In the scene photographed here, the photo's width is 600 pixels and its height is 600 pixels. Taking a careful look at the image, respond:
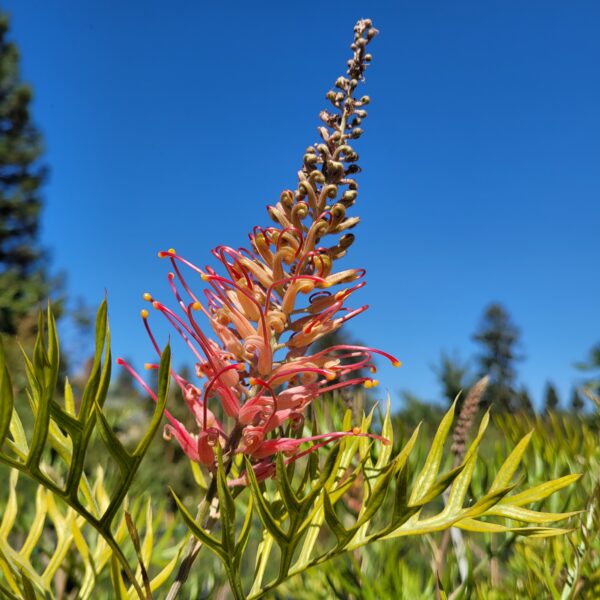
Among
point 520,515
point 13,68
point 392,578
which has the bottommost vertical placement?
point 392,578

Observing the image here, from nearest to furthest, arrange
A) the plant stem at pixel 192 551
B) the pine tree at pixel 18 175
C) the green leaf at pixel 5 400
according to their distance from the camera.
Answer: the green leaf at pixel 5 400, the plant stem at pixel 192 551, the pine tree at pixel 18 175

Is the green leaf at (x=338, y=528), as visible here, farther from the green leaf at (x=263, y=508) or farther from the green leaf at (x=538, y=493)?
the green leaf at (x=538, y=493)

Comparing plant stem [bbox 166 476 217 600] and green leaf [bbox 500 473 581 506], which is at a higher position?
green leaf [bbox 500 473 581 506]

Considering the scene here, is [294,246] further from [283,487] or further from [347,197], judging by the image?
[283,487]

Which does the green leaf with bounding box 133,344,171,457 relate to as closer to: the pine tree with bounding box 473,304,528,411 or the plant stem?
the plant stem

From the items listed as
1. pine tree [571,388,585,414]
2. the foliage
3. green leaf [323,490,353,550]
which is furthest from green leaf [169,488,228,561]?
pine tree [571,388,585,414]

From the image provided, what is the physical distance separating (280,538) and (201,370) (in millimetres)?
249

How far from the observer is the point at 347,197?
0.75 meters

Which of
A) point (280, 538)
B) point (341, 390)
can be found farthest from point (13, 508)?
point (341, 390)

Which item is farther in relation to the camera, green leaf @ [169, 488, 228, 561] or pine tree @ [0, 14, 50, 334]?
pine tree @ [0, 14, 50, 334]

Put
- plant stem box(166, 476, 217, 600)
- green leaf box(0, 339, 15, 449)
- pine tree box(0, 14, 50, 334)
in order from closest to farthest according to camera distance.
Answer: green leaf box(0, 339, 15, 449)
plant stem box(166, 476, 217, 600)
pine tree box(0, 14, 50, 334)

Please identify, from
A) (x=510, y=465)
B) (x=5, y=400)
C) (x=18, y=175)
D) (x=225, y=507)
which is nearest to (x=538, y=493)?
(x=510, y=465)

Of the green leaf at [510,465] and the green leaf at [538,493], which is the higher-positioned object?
the green leaf at [510,465]

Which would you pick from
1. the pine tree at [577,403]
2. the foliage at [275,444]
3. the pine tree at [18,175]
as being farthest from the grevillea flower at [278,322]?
the pine tree at [18,175]
